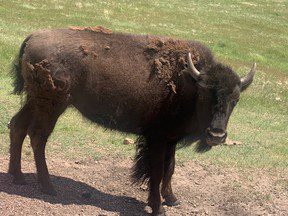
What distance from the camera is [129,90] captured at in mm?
7648

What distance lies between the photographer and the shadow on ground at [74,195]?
7.42 m

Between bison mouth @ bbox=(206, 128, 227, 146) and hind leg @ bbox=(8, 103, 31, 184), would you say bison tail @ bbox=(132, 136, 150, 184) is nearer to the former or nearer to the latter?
bison mouth @ bbox=(206, 128, 227, 146)

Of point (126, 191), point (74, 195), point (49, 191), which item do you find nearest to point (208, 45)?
point (126, 191)

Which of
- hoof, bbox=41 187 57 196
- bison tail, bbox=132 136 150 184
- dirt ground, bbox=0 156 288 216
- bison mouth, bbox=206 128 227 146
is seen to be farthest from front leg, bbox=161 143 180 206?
hoof, bbox=41 187 57 196

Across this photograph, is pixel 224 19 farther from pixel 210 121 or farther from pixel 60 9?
pixel 210 121

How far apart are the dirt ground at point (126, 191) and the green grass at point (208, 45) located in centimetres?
44

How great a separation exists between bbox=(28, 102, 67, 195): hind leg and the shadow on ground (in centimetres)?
15

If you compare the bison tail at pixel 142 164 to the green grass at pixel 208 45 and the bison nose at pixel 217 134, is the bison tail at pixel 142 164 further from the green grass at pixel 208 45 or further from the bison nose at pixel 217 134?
the bison nose at pixel 217 134

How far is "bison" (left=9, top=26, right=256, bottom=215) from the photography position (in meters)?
7.39

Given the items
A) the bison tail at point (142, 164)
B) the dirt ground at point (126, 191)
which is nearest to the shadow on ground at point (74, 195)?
the dirt ground at point (126, 191)

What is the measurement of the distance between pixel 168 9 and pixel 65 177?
26.9 metres

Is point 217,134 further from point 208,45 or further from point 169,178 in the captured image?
point 208,45

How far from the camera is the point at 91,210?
24.1ft

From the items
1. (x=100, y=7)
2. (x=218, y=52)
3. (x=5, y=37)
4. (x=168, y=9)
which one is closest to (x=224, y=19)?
(x=168, y=9)
